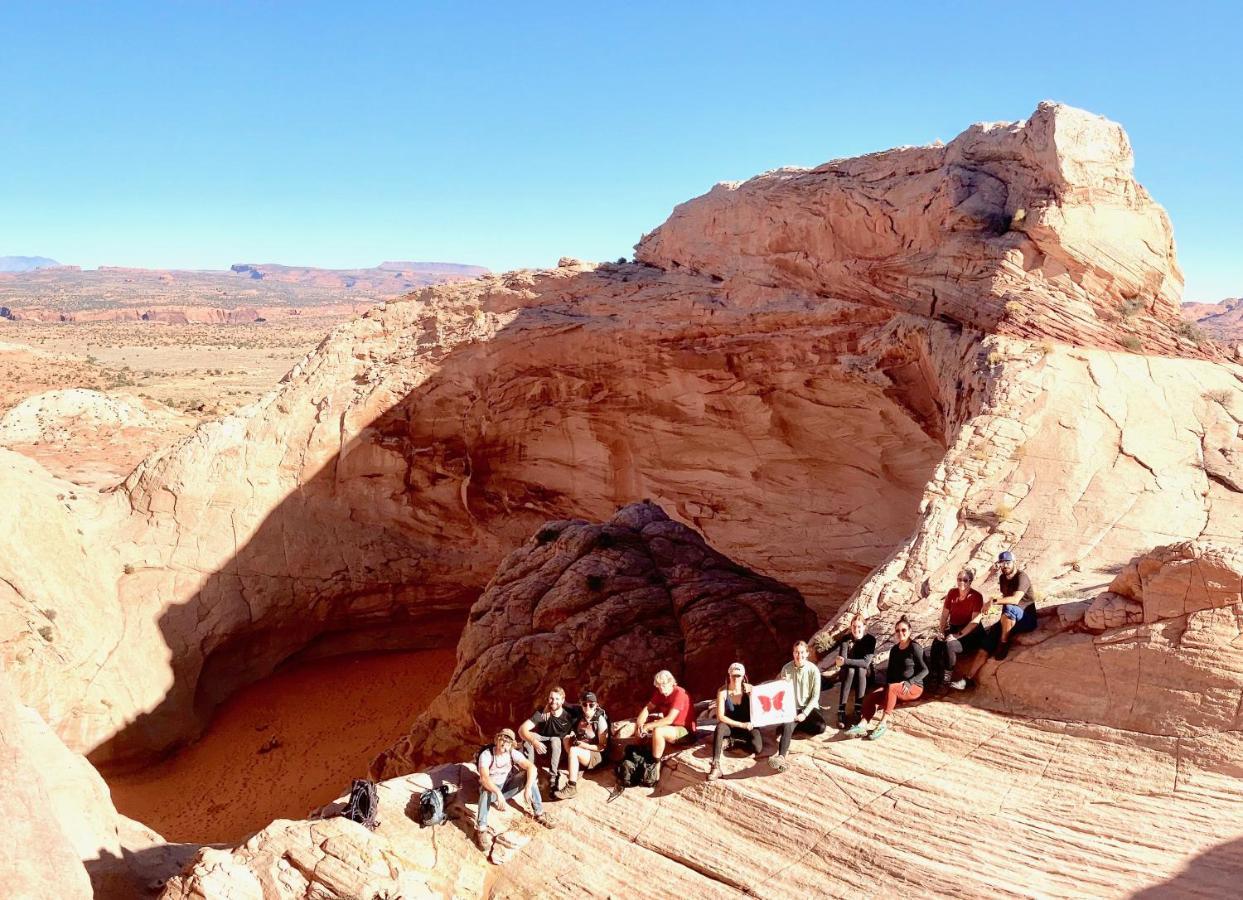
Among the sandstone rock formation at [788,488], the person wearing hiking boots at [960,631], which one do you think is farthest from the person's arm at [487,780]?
the person wearing hiking boots at [960,631]

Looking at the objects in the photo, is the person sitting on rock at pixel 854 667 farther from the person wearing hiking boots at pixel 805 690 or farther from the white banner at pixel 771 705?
the white banner at pixel 771 705

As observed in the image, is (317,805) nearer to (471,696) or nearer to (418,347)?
(471,696)

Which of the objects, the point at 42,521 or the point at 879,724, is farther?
the point at 42,521

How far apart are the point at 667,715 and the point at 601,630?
4981mm

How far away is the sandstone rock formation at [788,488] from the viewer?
713cm

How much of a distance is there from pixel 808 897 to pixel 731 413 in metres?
12.4

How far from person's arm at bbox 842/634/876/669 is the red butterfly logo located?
0.82 m

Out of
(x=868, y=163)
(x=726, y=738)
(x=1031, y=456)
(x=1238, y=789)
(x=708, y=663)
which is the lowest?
(x=708, y=663)

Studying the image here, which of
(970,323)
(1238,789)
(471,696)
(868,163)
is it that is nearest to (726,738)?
(1238,789)

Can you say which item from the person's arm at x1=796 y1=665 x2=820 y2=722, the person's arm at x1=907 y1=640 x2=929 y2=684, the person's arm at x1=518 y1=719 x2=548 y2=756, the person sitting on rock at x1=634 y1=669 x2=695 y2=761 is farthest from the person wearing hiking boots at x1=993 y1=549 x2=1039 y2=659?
the person's arm at x1=518 y1=719 x2=548 y2=756

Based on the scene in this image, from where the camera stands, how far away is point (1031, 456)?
416 inches

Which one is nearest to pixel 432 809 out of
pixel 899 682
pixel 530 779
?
pixel 530 779

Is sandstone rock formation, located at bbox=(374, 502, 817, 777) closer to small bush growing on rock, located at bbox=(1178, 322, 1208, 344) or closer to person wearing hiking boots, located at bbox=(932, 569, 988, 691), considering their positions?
person wearing hiking boots, located at bbox=(932, 569, 988, 691)

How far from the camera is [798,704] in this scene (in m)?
8.11
